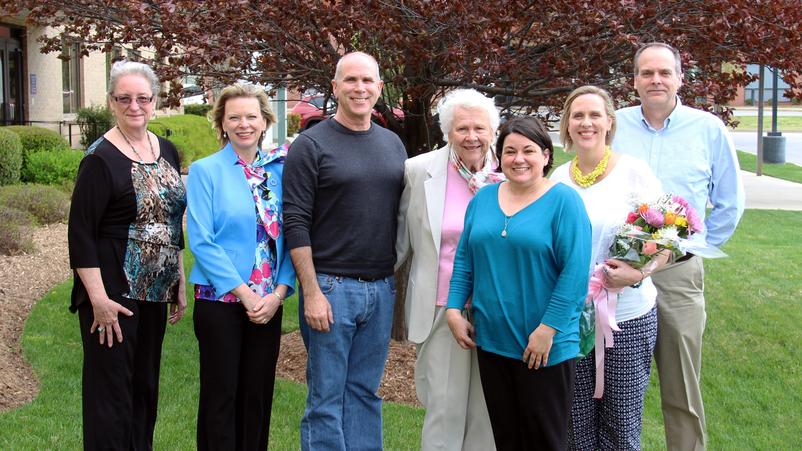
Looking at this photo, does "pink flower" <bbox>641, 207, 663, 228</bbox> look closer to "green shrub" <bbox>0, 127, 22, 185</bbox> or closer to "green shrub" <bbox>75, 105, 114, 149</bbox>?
"green shrub" <bbox>0, 127, 22, 185</bbox>

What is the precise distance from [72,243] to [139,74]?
86 cm

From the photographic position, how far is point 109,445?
4.02 meters

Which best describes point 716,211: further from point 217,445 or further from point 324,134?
point 217,445

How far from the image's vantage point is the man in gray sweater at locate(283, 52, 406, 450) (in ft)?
13.1

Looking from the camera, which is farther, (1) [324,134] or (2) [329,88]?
(2) [329,88]

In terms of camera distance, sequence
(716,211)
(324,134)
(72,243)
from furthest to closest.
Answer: (716,211)
(324,134)
(72,243)

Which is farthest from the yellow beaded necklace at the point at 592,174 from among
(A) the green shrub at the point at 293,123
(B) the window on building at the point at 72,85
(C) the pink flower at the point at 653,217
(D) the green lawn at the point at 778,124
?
(D) the green lawn at the point at 778,124

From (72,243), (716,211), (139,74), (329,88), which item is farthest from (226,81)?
(716,211)

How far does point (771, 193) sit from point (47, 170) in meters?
14.8

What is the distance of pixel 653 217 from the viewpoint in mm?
3705

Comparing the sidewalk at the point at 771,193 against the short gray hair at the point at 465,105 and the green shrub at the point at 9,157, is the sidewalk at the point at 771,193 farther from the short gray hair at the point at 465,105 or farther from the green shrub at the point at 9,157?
the short gray hair at the point at 465,105

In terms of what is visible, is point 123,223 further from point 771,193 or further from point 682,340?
point 771,193

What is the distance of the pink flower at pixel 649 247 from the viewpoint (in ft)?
12.3

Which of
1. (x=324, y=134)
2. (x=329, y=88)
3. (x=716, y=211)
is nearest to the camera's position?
(x=324, y=134)
